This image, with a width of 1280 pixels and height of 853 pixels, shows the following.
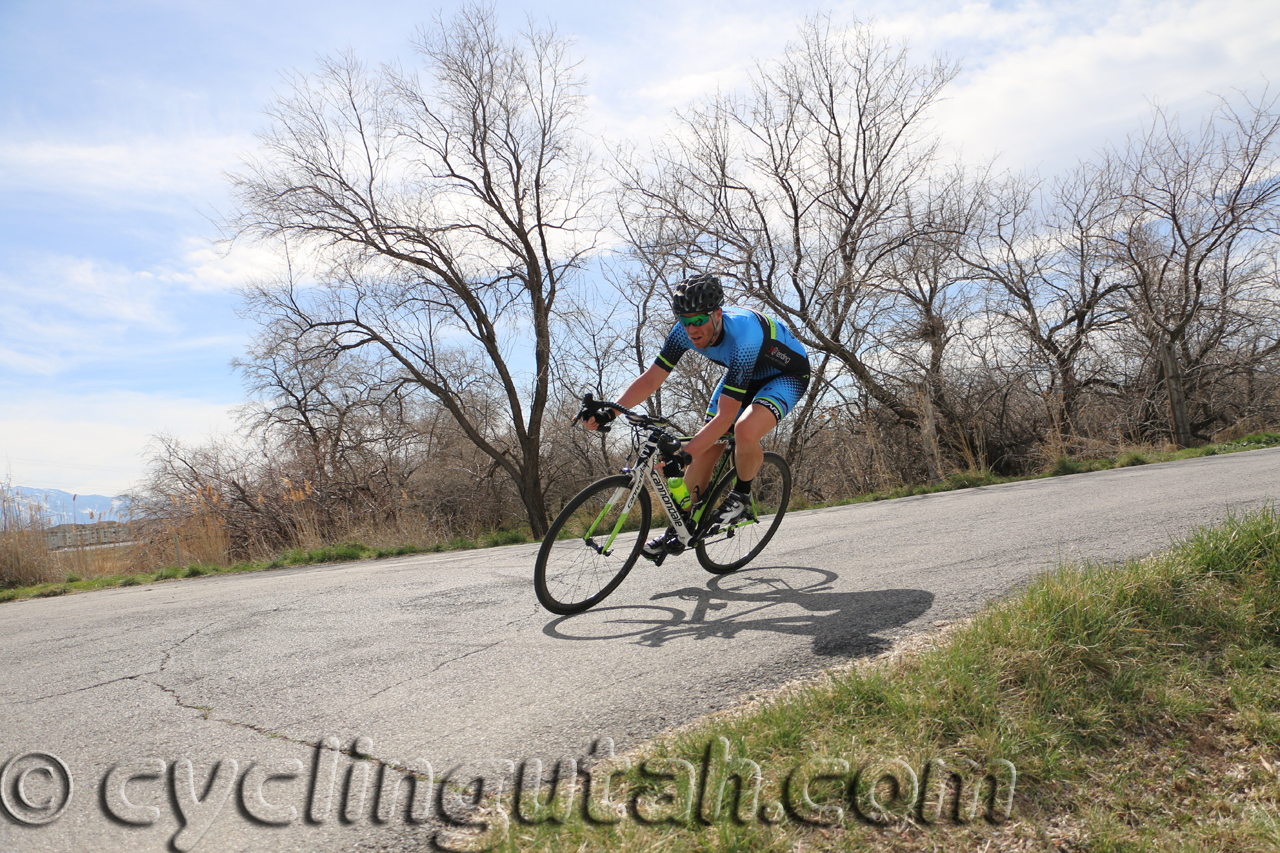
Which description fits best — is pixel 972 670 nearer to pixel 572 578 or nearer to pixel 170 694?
pixel 572 578

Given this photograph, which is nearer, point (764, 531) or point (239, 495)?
point (764, 531)

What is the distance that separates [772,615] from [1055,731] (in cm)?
169

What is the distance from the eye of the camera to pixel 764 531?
18.8ft

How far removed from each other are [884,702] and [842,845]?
2.15 ft

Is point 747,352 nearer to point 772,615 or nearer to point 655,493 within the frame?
point 655,493

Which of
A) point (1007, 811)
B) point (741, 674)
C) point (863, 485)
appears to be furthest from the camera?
point (863, 485)

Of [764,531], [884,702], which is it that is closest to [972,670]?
[884,702]

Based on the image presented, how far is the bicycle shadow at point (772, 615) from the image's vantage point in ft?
11.0

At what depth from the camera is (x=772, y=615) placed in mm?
3789

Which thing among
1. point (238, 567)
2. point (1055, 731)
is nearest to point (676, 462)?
point (1055, 731)

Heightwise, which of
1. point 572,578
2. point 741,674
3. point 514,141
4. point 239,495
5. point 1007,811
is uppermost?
point 514,141

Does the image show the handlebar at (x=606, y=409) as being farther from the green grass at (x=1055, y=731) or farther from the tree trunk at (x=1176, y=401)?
the tree trunk at (x=1176, y=401)

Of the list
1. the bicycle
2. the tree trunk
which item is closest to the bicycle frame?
the bicycle

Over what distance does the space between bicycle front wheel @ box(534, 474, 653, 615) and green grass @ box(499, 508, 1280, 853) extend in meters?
1.90
